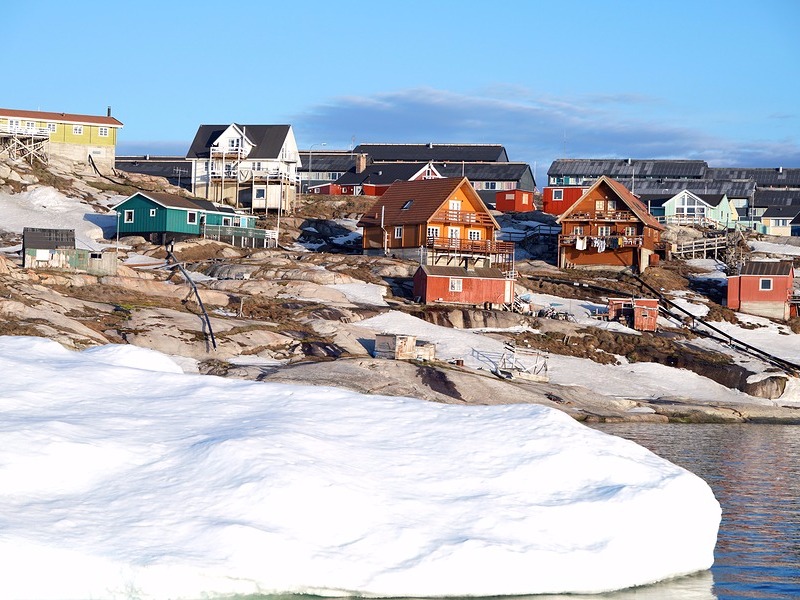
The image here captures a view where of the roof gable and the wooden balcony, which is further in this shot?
the roof gable

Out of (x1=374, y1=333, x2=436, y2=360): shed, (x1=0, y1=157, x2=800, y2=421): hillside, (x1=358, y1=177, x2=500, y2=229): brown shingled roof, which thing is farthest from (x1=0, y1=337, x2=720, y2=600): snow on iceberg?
(x1=358, y1=177, x2=500, y2=229): brown shingled roof

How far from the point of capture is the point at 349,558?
53.7 feet

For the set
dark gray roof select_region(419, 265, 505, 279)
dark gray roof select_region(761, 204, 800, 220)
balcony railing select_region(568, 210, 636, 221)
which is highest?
dark gray roof select_region(761, 204, 800, 220)

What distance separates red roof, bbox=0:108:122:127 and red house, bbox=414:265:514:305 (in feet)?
145

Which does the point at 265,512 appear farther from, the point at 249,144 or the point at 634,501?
the point at 249,144

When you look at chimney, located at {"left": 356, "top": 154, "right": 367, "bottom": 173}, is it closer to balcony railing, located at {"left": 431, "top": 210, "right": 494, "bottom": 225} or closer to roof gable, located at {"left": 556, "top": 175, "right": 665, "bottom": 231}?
roof gable, located at {"left": 556, "top": 175, "right": 665, "bottom": 231}

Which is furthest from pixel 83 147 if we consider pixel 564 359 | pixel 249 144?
pixel 564 359

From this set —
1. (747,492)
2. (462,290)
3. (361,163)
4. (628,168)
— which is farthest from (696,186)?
(747,492)

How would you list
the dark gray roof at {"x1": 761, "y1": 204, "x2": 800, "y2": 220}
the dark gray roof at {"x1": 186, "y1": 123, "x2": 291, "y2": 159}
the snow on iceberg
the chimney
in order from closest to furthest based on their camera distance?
1. the snow on iceberg
2. the dark gray roof at {"x1": 186, "y1": 123, "x2": 291, "y2": 159}
3. the chimney
4. the dark gray roof at {"x1": 761, "y1": 204, "x2": 800, "y2": 220}

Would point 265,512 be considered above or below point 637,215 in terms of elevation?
below

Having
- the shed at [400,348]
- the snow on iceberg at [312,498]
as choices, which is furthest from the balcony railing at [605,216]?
the snow on iceberg at [312,498]

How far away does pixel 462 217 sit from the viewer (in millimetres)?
76312

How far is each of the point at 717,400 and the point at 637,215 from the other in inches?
1211

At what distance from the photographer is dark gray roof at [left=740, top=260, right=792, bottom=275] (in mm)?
70125
